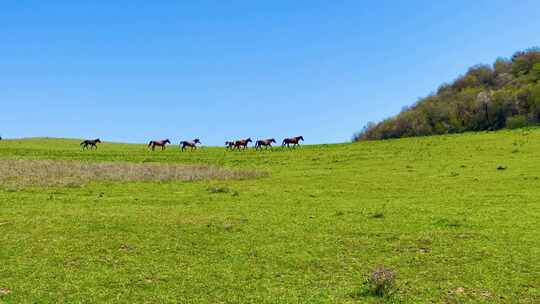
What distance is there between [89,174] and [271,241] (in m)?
22.5

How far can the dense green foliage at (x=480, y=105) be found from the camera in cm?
7685

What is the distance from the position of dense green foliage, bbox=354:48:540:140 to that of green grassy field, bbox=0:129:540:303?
52014 mm

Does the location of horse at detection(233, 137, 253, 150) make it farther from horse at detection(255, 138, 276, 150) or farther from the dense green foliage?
the dense green foliage

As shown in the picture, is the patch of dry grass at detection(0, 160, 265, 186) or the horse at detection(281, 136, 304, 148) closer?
the patch of dry grass at detection(0, 160, 265, 186)

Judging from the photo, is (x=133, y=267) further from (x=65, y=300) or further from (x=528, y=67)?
(x=528, y=67)

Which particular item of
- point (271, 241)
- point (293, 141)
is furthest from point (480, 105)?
point (271, 241)

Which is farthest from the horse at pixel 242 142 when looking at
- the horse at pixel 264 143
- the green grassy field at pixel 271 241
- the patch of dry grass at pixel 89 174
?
the green grassy field at pixel 271 241

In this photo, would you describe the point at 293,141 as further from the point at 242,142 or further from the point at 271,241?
the point at 271,241

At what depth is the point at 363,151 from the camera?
52875 millimetres

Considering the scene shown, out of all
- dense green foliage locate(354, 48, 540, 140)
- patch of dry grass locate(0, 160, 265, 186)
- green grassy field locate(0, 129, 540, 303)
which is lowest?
green grassy field locate(0, 129, 540, 303)

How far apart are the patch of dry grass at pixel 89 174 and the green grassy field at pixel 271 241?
5.18 feet

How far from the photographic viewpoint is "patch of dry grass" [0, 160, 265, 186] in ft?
100.0

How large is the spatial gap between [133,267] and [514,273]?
1059 centimetres

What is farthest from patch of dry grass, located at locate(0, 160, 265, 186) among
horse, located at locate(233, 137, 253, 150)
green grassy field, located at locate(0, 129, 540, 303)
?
horse, located at locate(233, 137, 253, 150)
